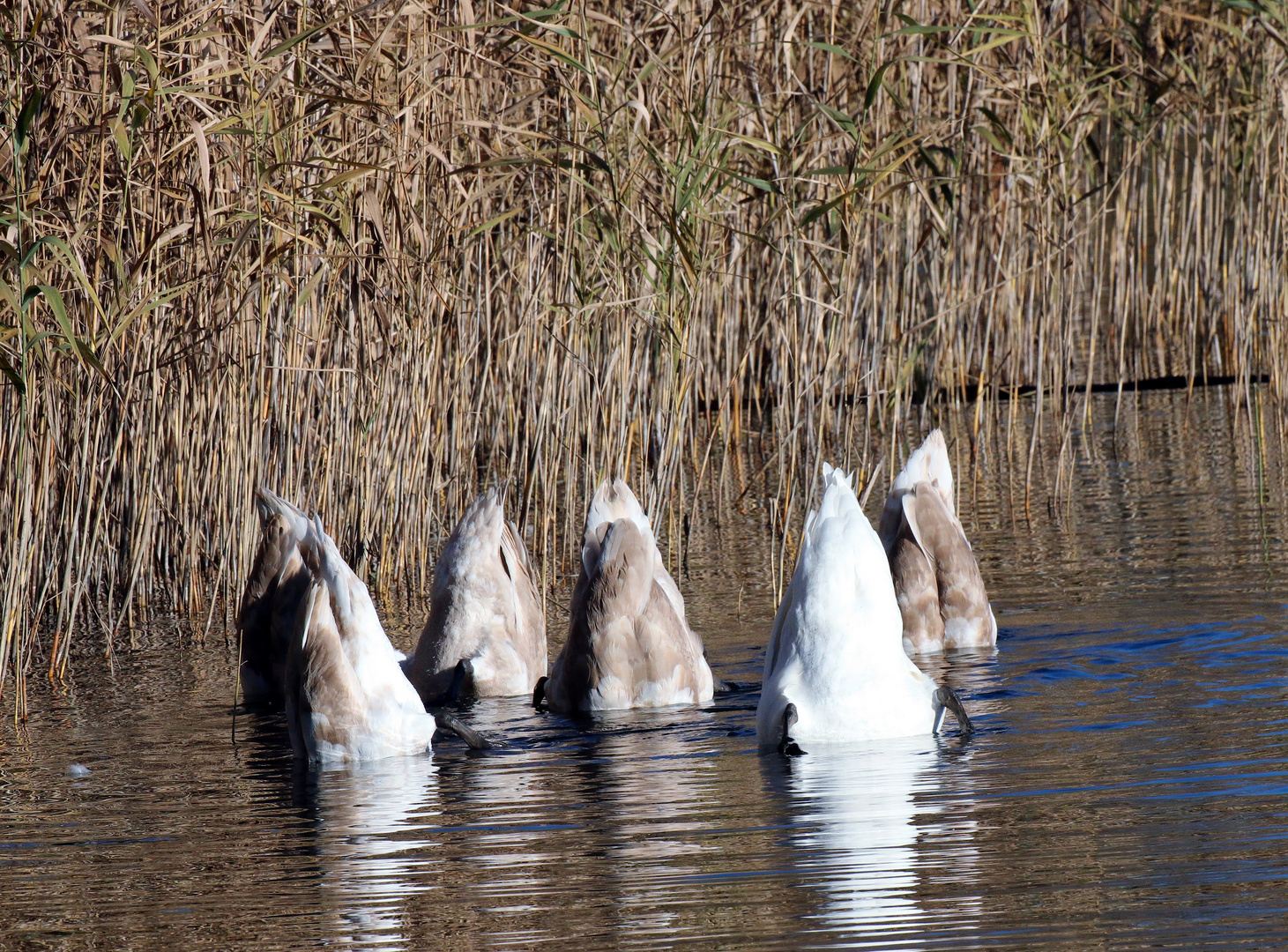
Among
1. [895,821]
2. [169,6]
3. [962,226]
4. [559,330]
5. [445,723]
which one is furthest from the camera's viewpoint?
[962,226]

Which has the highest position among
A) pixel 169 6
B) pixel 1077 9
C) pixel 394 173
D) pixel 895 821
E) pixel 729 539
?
pixel 1077 9

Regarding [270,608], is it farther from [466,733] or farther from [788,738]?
[788,738]

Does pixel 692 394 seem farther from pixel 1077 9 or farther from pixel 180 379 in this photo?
pixel 1077 9

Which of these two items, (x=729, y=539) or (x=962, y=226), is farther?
(x=962, y=226)

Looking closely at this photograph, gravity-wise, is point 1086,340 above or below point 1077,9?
below

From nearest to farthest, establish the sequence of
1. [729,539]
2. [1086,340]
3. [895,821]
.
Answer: [895,821] < [729,539] < [1086,340]

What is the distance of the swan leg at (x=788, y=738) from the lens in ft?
15.2

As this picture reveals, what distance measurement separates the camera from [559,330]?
796cm

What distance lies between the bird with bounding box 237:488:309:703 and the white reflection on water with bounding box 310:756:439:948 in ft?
3.70

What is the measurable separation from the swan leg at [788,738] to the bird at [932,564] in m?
1.59

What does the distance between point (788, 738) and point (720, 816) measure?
0.56 m

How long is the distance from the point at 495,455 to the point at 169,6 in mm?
2897

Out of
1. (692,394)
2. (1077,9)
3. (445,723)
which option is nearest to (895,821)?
(445,723)

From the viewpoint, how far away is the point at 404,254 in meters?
7.11
